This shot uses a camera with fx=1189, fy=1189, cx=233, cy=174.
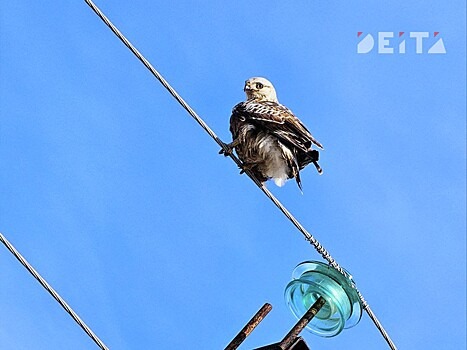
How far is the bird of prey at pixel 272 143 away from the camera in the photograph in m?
8.32

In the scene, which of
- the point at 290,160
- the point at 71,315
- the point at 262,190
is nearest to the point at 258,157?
the point at 290,160

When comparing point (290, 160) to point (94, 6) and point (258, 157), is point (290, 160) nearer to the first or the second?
point (258, 157)

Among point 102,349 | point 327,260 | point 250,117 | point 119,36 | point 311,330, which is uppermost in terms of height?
point 250,117

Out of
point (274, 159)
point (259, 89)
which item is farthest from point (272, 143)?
point (259, 89)

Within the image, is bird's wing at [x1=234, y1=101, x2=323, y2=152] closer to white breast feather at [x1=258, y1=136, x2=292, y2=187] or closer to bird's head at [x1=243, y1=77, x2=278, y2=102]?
white breast feather at [x1=258, y1=136, x2=292, y2=187]

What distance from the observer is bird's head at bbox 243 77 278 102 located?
9492 mm

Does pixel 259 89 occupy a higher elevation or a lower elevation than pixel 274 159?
higher

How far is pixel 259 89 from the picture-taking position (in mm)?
9531

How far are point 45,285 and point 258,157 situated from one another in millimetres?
2790

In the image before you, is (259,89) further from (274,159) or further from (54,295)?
(54,295)

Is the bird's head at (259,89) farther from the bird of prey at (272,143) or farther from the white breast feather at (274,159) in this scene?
the white breast feather at (274,159)

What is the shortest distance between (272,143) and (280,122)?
0.18m

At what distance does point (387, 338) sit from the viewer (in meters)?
6.78

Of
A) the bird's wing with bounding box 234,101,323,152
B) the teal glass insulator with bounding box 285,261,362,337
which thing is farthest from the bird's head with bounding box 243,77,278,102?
the teal glass insulator with bounding box 285,261,362,337
